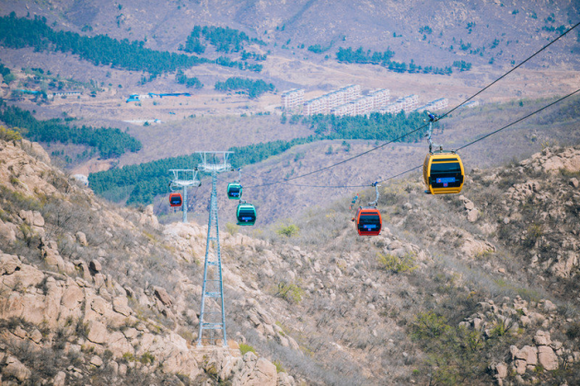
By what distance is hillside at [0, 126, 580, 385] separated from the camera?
18.1m

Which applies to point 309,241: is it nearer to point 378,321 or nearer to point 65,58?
point 378,321

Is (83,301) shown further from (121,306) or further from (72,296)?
(121,306)

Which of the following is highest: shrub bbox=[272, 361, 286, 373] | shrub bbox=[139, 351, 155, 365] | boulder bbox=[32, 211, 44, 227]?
boulder bbox=[32, 211, 44, 227]

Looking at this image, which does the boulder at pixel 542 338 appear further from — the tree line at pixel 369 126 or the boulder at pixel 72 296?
the tree line at pixel 369 126

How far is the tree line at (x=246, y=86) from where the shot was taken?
17200 cm

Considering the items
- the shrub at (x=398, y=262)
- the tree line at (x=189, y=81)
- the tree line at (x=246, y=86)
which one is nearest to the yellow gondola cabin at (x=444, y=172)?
the shrub at (x=398, y=262)

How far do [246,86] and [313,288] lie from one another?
149 m

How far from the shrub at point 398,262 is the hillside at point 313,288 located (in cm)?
11

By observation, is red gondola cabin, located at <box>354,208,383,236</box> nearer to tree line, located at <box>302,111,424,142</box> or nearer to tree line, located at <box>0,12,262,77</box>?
tree line, located at <box>302,111,424,142</box>

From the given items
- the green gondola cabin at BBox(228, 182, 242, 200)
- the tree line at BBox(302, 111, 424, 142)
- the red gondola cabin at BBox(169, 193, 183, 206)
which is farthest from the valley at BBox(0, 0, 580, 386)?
the tree line at BBox(302, 111, 424, 142)

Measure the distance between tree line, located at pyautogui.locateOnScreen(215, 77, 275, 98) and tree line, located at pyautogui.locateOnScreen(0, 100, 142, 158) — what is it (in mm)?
59806

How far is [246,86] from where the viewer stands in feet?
573

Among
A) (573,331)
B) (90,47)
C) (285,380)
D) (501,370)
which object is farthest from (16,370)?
(90,47)

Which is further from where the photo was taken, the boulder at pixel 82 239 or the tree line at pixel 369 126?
the tree line at pixel 369 126
